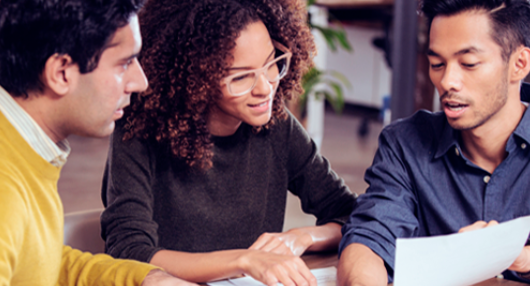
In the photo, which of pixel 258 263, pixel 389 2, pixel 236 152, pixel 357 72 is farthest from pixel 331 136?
pixel 258 263

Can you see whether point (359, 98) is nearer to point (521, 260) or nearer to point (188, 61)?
Result: point (188, 61)

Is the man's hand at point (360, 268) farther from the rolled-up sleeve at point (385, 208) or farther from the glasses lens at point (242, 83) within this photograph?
the glasses lens at point (242, 83)

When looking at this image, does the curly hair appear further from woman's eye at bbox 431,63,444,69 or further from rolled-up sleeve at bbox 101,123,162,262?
woman's eye at bbox 431,63,444,69

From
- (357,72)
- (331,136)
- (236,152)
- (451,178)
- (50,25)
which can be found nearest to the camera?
(50,25)

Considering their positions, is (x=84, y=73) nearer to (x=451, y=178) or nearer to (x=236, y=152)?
(x=236, y=152)

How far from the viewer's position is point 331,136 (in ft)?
19.8

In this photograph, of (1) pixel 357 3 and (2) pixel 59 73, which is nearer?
(2) pixel 59 73

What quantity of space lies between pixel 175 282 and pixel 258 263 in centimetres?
17

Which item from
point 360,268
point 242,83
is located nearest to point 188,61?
point 242,83

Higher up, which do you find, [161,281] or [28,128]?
[28,128]

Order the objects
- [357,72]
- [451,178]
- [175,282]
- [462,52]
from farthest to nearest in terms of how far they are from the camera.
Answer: [357,72]
[451,178]
[462,52]
[175,282]

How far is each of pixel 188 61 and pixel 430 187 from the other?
2.13 ft

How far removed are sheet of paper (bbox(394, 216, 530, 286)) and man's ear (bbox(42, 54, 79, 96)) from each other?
0.55m

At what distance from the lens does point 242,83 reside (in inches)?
48.6
